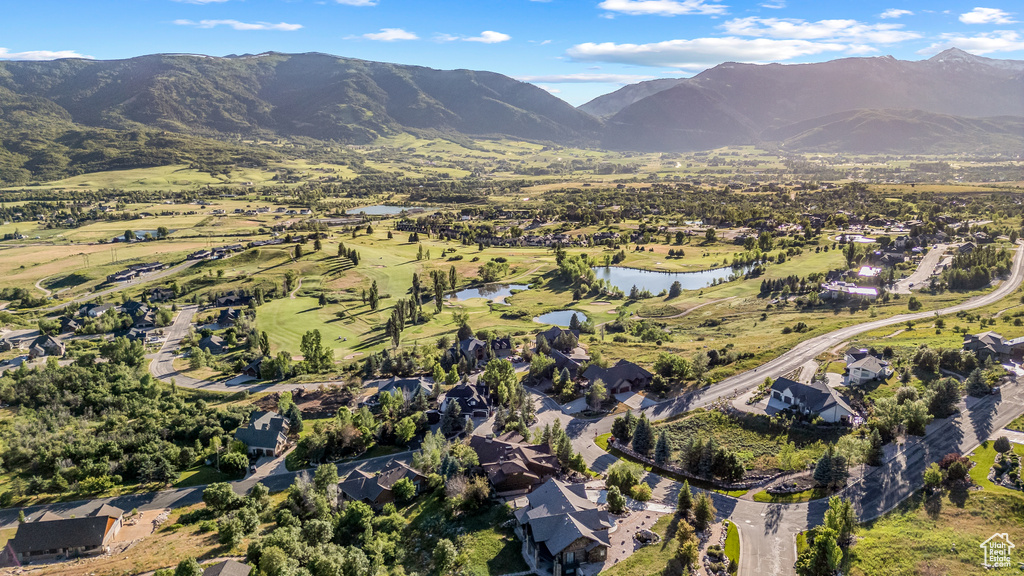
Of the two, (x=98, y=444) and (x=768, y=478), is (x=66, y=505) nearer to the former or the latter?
(x=98, y=444)

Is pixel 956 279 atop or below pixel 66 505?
atop

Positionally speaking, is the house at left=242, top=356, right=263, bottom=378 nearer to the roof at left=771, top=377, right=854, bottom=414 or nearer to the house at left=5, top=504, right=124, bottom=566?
the house at left=5, top=504, right=124, bottom=566

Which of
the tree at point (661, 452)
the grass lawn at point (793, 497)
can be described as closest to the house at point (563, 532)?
the tree at point (661, 452)

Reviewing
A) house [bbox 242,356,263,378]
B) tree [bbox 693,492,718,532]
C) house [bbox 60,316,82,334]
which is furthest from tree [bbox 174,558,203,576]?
house [bbox 60,316,82,334]

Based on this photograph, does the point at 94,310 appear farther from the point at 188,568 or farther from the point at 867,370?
the point at 867,370

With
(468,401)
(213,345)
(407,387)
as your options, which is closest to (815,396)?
(468,401)

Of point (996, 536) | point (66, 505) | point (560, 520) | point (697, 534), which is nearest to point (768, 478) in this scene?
point (697, 534)

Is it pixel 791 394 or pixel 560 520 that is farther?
pixel 791 394
